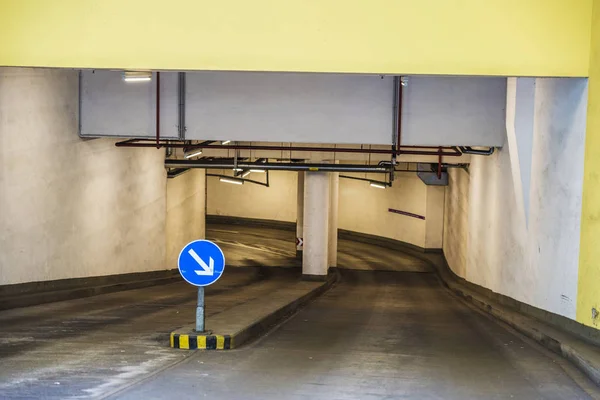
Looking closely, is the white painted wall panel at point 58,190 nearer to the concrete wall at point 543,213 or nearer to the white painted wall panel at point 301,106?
the white painted wall panel at point 301,106

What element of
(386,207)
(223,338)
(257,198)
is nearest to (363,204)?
(386,207)

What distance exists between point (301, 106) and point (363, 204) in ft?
88.4

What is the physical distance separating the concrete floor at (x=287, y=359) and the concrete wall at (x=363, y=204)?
2168 centimetres

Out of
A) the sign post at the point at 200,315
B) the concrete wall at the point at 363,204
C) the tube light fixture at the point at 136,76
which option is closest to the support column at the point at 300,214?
the concrete wall at the point at 363,204

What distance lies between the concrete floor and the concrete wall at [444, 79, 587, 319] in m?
1.02

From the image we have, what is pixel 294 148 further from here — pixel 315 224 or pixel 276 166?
pixel 315 224

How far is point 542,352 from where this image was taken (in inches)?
469

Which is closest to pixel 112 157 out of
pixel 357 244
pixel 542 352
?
pixel 542 352

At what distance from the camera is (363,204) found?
147ft

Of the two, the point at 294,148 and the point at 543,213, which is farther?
the point at 294,148

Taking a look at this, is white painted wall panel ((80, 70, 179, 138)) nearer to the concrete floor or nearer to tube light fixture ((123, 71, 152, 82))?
tube light fixture ((123, 71, 152, 82))

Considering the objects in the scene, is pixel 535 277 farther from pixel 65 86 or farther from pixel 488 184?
pixel 65 86

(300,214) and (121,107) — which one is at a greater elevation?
(121,107)

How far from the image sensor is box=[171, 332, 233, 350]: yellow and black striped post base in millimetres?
11234
